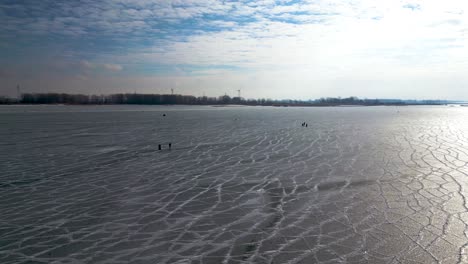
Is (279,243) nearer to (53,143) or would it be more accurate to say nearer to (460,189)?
(460,189)

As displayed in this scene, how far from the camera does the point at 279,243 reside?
3.79 metres

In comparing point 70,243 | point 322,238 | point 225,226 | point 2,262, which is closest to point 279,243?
point 322,238

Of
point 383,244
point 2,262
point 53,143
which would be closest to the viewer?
point 2,262

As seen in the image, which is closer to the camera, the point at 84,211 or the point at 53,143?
the point at 84,211

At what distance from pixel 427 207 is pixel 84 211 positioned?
193 inches

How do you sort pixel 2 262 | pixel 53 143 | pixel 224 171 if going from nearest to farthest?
pixel 2 262 → pixel 224 171 → pixel 53 143

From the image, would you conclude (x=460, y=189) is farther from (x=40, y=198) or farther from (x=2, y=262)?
(x=40, y=198)

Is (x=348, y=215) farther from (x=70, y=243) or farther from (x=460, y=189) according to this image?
(x=70, y=243)

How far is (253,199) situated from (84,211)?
8.15 ft

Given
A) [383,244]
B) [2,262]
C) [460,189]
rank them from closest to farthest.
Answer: [2,262] → [383,244] → [460,189]

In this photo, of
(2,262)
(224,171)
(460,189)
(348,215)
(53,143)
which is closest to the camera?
(2,262)

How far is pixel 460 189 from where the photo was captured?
5.87 m

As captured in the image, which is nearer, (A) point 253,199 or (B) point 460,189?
(A) point 253,199

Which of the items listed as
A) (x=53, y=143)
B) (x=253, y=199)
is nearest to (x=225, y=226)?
(x=253, y=199)
